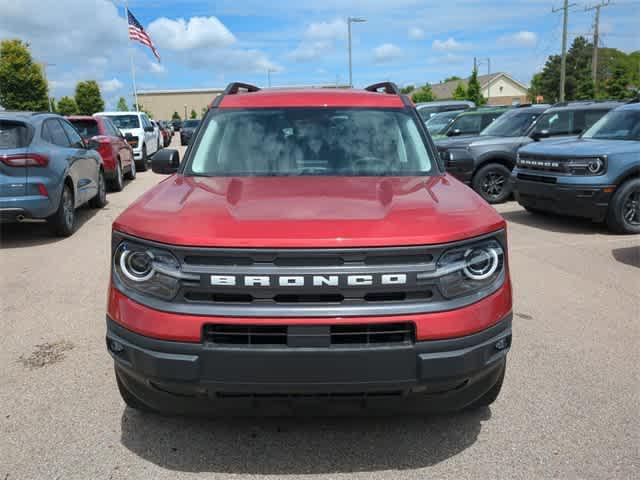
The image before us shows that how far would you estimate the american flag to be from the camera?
27.3 meters

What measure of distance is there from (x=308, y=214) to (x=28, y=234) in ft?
23.2

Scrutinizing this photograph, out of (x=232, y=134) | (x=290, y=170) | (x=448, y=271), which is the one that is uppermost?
(x=232, y=134)

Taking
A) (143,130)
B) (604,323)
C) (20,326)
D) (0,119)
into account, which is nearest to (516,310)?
(604,323)

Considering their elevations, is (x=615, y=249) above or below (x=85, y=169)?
below

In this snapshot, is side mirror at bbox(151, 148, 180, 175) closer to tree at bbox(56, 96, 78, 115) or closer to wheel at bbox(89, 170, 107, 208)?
wheel at bbox(89, 170, 107, 208)

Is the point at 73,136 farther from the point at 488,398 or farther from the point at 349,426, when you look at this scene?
the point at 488,398

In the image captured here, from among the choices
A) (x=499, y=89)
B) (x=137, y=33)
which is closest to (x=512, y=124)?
(x=137, y=33)

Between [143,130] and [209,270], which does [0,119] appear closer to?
[209,270]

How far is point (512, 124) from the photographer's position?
11117mm

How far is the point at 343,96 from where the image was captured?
13.4ft

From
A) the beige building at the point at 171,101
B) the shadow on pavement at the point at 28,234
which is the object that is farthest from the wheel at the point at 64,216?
the beige building at the point at 171,101

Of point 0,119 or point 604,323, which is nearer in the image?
point 604,323

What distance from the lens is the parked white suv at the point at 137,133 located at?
54.5 ft

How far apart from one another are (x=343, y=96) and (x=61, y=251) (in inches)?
187
